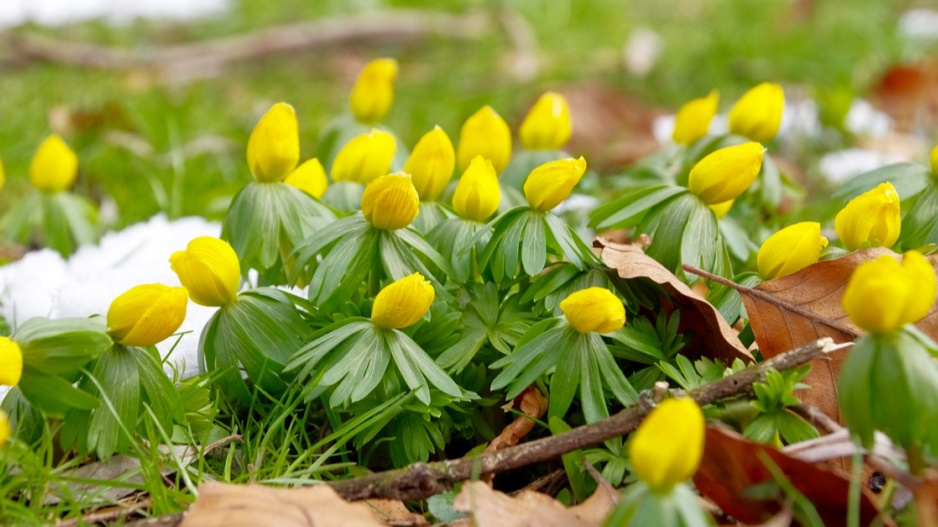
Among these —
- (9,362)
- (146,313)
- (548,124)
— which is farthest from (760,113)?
(9,362)

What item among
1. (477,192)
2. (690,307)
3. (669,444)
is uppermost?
(477,192)

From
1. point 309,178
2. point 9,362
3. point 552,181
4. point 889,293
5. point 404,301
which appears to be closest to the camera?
point 889,293

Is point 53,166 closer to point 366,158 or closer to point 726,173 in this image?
point 366,158

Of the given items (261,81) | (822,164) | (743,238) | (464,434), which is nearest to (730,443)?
(464,434)

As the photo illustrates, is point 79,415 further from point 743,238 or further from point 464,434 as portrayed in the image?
point 743,238

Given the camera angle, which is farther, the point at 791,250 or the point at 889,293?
the point at 791,250

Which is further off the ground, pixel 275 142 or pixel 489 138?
pixel 275 142

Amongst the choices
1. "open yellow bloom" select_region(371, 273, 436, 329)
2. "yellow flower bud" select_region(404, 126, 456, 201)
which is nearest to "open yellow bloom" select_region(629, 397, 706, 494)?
"open yellow bloom" select_region(371, 273, 436, 329)

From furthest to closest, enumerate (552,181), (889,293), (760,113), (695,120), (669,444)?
(695,120) → (760,113) → (552,181) → (889,293) → (669,444)
